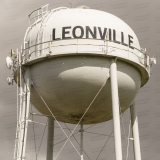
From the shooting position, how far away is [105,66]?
16.5 m

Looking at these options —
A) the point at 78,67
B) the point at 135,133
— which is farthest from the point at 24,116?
the point at 135,133

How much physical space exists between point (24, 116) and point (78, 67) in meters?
2.82

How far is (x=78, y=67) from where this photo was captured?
16328mm

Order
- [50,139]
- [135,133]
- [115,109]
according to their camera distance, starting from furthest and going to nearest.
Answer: [50,139] → [135,133] → [115,109]

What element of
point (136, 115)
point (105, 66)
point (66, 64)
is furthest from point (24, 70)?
point (136, 115)

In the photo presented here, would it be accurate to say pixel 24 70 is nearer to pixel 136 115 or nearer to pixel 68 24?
pixel 68 24

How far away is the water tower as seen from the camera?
1636 cm

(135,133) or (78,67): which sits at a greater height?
(78,67)

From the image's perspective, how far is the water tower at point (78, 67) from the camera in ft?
53.7

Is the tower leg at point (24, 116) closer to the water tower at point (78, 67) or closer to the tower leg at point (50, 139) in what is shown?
the water tower at point (78, 67)

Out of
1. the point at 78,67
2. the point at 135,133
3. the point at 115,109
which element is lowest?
the point at 135,133

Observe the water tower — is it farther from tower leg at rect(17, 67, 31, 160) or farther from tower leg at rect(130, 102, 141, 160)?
tower leg at rect(130, 102, 141, 160)

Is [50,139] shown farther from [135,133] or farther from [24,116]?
[135,133]

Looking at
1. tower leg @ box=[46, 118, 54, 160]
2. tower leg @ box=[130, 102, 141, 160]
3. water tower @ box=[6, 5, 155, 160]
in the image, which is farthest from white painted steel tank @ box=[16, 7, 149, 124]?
tower leg @ box=[46, 118, 54, 160]
